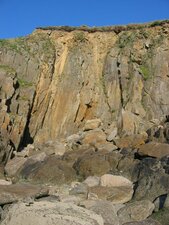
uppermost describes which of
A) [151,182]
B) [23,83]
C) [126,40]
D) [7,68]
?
[126,40]

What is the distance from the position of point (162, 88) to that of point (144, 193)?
23035 mm

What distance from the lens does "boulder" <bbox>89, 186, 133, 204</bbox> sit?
1996cm

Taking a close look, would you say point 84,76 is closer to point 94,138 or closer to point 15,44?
point 15,44

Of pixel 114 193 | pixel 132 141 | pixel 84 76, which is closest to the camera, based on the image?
pixel 114 193

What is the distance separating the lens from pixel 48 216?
445 inches

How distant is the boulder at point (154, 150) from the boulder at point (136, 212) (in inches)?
363

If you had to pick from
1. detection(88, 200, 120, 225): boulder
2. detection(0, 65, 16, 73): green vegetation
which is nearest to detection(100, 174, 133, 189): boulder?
detection(88, 200, 120, 225): boulder

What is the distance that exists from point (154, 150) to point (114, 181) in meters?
5.74

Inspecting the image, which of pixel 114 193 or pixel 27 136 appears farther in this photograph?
pixel 27 136

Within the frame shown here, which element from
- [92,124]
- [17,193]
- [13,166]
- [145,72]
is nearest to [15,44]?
[92,124]

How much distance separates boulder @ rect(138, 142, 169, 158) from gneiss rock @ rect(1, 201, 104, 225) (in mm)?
14890

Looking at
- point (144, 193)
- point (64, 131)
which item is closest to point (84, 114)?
point (64, 131)

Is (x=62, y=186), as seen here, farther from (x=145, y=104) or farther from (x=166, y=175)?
(x=145, y=104)

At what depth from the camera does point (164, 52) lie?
140ft
